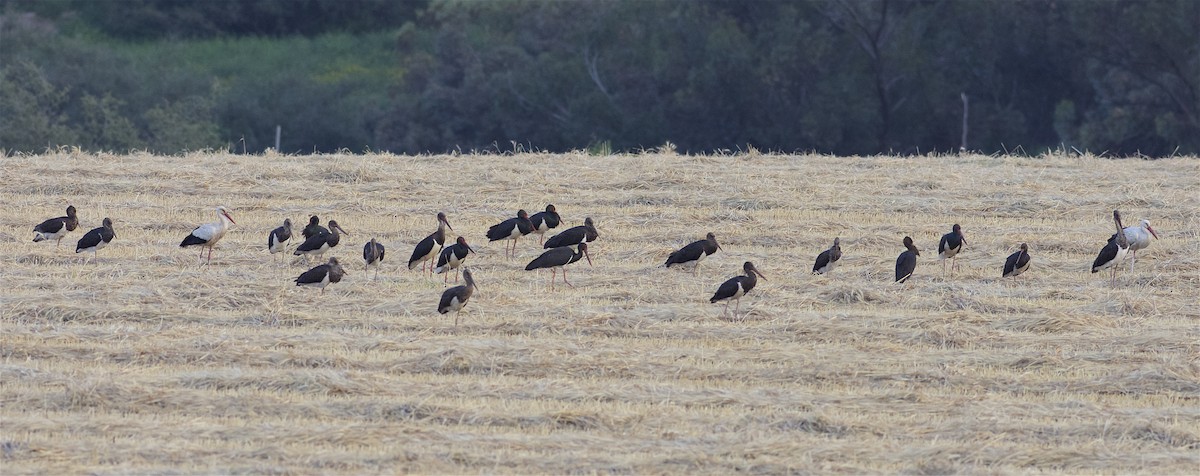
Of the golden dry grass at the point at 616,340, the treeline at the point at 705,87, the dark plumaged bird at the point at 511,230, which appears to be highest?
the treeline at the point at 705,87

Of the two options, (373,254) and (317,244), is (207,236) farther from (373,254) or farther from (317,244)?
(373,254)

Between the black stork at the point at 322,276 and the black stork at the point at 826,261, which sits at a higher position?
the black stork at the point at 826,261

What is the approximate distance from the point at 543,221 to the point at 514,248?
1.72ft

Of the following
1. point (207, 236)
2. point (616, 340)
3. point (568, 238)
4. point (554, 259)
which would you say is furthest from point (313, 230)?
point (616, 340)

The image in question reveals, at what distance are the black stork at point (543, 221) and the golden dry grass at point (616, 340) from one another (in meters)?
0.22

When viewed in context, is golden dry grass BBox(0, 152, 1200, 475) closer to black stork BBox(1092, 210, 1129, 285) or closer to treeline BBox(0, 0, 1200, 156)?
black stork BBox(1092, 210, 1129, 285)

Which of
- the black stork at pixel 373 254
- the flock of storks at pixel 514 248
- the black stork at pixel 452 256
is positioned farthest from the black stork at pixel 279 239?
the black stork at pixel 452 256

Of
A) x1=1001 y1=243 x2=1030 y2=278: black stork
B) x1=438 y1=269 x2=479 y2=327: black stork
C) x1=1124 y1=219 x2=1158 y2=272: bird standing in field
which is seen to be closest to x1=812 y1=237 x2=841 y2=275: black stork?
x1=1001 y1=243 x2=1030 y2=278: black stork

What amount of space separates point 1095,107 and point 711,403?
124 ft

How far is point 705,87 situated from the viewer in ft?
159

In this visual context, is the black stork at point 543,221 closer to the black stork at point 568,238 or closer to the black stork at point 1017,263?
the black stork at point 568,238

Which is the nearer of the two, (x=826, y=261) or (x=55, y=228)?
(x=826, y=261)

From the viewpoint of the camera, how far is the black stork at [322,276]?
15.6m

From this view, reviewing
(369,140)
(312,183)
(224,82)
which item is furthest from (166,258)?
(224,82)
